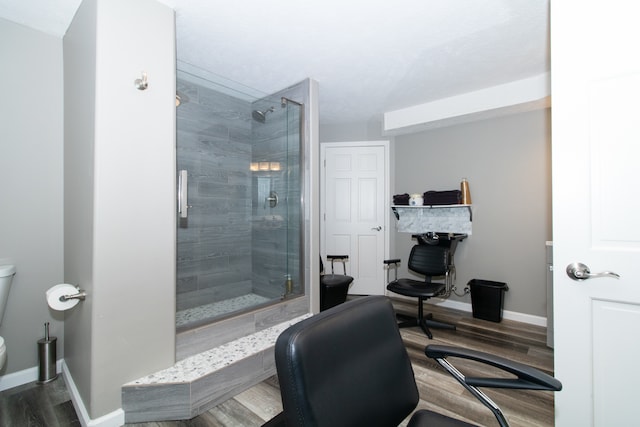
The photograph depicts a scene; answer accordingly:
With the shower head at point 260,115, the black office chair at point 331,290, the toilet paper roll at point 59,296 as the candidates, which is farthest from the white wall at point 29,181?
the black office chair at point 331,290

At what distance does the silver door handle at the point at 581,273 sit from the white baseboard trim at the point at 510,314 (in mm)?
2444

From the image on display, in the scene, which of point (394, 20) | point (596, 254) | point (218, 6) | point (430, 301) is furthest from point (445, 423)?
point (430, 301)

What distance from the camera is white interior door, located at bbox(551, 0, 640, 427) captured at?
1145 mm

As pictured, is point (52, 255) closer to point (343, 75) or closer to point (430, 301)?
point (343, 75)

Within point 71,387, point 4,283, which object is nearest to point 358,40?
point 4,283

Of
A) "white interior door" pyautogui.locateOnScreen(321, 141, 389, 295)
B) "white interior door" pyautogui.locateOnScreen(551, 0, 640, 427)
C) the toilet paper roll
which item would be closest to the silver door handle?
"white interior door" pyautogui.locateOnScreen(551, 0, 640, 427)

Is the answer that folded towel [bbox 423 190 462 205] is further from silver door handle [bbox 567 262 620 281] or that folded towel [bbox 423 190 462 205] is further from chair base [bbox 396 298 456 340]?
silver door handle [bbox 567 262 620 281]

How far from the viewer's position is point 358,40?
2225 millimetres

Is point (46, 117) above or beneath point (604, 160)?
above

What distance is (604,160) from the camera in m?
1.19

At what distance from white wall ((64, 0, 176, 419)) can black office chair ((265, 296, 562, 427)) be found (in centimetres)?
128

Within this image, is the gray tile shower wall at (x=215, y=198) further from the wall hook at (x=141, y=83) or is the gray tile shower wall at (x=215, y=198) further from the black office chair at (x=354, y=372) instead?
→ the black office chair at (x=354, y=372)

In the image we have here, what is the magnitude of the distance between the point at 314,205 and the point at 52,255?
6.85 feet

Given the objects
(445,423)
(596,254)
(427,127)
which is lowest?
(445,423)
